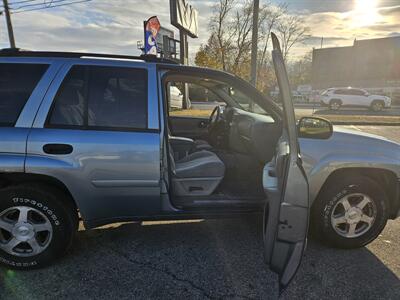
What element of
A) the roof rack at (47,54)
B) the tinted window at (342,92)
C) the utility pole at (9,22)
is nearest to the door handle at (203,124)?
the roof rack at (47,54)

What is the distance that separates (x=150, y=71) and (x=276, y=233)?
1760 mm

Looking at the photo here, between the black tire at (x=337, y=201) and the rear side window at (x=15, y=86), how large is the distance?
279 centimetres

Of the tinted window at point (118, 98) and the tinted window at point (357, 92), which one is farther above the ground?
the tinted window at point (118, 98)

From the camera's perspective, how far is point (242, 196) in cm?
324

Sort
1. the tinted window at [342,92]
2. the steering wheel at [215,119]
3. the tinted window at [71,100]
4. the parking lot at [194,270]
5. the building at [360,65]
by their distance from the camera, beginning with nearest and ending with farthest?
the parking lot at [194,270] < the tinted window at [71,100] < the steering wheel at [215,119] < the tinted window at [342,92] < the building at [360,65]

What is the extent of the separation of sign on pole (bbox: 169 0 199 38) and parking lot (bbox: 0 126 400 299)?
14.1 meters

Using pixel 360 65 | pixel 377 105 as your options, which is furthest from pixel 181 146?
pixel 360 65

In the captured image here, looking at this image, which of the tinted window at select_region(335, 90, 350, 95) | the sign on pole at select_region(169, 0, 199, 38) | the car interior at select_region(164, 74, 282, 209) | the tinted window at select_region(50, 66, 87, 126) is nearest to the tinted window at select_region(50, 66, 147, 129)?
the tinted window at select_region(50, 66, 87, 126)

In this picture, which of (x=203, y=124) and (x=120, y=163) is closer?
(x=120, y=163)

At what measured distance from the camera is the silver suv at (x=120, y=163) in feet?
8.84

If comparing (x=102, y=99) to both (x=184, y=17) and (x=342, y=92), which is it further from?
(x=342, y=92)

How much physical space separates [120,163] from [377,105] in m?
26.2

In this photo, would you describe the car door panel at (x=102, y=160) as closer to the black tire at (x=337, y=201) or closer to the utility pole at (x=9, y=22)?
the black tire at (x=337, y=201)

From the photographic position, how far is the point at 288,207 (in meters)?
2.07
